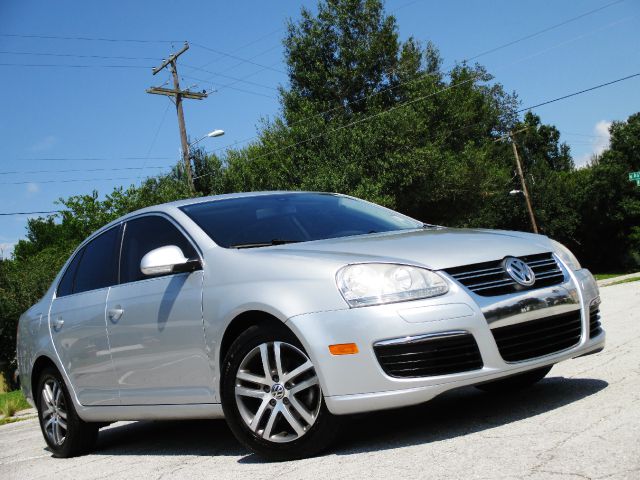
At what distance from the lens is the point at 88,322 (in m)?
5.47

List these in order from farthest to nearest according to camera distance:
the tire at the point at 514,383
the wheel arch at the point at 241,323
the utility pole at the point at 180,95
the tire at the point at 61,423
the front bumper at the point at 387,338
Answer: the utility pole at the point at 180,95 < the tire at the point at 61,423 < the tire at the point at 514,383 < the wheel arch at the point at 241,323 < the front bumper at the point at 387,338

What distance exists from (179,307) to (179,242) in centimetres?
50

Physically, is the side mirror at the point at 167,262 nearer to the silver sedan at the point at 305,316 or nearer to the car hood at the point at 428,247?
the silver sedan at the point at 305,316

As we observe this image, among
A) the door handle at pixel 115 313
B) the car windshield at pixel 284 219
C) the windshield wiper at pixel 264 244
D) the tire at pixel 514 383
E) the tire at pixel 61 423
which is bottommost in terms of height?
the tire at pixel 514 383

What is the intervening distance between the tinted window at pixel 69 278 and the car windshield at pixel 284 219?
142 centimetres

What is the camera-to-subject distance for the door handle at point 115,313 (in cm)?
512

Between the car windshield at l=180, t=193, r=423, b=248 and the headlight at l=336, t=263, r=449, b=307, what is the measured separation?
88 centimetres

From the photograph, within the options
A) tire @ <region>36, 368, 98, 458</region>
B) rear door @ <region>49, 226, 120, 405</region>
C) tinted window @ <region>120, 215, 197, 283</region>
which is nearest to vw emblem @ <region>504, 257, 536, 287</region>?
tinted window @ <region>120, 215, 197, 283</region>

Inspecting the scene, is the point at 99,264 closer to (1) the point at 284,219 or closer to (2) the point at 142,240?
(2) the point at 142,240

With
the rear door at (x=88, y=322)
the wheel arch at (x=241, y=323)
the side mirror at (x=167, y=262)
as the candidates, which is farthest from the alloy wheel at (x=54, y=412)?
the wheel arch at (x=241, y=323)

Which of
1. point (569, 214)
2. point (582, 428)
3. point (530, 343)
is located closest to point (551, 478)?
point (582, 428)

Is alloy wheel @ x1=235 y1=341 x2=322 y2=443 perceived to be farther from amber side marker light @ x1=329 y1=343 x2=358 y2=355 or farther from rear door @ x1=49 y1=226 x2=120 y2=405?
rear door @ x1=49 y1=226 x2=120 y2=405

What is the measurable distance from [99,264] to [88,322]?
48 cm

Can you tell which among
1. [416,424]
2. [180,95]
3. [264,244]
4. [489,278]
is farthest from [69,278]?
[180,95]
